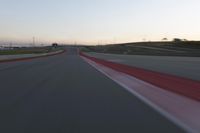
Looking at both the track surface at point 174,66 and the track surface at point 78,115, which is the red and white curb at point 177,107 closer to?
the track surface at point 78,115

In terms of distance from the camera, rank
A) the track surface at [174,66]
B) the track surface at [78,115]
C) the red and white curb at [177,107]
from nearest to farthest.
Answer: the track surface at [78,115], the red and white curb at [177,107], the track surface at [174,66]

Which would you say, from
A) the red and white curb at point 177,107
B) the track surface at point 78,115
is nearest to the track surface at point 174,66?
the red and white curb at point 177,107

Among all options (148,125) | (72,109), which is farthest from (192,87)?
(148,125)

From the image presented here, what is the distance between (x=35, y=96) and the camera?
14508 millimetres

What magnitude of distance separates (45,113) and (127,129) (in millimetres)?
2891

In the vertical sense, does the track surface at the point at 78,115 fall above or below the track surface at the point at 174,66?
above

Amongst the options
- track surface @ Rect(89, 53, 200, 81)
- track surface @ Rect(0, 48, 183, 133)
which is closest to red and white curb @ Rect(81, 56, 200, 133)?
track surface @ Rect(0, 48, 183, 133)

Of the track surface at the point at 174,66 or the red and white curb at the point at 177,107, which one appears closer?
the red and white curb at the point at 177,107

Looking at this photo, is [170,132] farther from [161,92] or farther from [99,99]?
[161,92]

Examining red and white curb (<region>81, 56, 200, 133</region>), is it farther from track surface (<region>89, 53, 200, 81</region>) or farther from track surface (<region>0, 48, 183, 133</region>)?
track surface (<region>89, 53, 200, 81</region>)

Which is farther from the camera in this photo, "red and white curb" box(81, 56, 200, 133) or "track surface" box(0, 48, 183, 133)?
"red and white curb" box(81, 56, 200, 133)

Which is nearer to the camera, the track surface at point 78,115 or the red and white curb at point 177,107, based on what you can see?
the track surface at point 78,115

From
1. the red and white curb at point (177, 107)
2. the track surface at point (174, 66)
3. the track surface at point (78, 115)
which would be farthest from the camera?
the track surface at point (174, 66)

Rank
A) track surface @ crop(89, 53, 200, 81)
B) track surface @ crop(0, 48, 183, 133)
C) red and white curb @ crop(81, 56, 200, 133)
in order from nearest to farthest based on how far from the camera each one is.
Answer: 1. track surface @ crop(0, 48, 183, 133)
2. red and white curb @ crop(81, 56, 200, 133)
3. track surface @ crop(89, 53, 200, 81)
